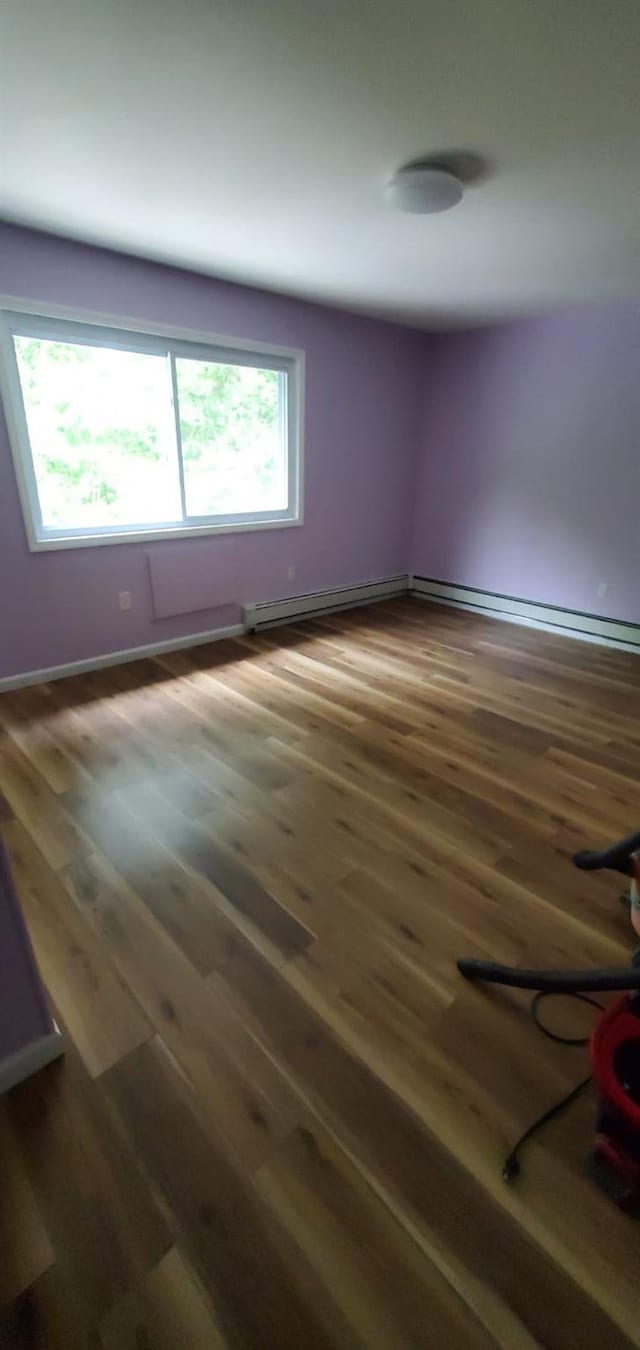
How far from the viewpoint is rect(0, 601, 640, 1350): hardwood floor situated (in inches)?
35.7

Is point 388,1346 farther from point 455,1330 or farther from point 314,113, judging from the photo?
point 314,113

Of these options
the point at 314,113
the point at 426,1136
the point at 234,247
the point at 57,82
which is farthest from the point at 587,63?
the point at 426,1136

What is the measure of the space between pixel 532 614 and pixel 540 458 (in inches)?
47.2

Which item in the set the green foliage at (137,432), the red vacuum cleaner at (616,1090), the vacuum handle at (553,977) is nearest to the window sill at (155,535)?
the green foliage at (137,432)

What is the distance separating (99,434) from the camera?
3039mm

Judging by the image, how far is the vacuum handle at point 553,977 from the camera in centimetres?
112

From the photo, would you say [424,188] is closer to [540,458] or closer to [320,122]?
[320,122]

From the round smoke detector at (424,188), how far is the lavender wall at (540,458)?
89.6 inches

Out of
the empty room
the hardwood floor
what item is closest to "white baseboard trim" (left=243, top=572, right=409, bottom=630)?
the empty room

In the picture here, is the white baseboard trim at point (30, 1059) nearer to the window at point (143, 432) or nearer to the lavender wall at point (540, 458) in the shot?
the window at point (143, 432)

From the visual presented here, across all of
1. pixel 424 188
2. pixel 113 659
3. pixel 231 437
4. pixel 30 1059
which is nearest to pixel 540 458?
pixel 231 437

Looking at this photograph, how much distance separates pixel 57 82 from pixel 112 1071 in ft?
8.13

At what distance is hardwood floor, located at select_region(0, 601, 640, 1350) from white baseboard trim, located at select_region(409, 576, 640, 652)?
1.51 meters

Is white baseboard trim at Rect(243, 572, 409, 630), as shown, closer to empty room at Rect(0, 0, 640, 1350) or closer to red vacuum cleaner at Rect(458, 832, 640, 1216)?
empty room at Rect(0, 0, 640, 1350)
